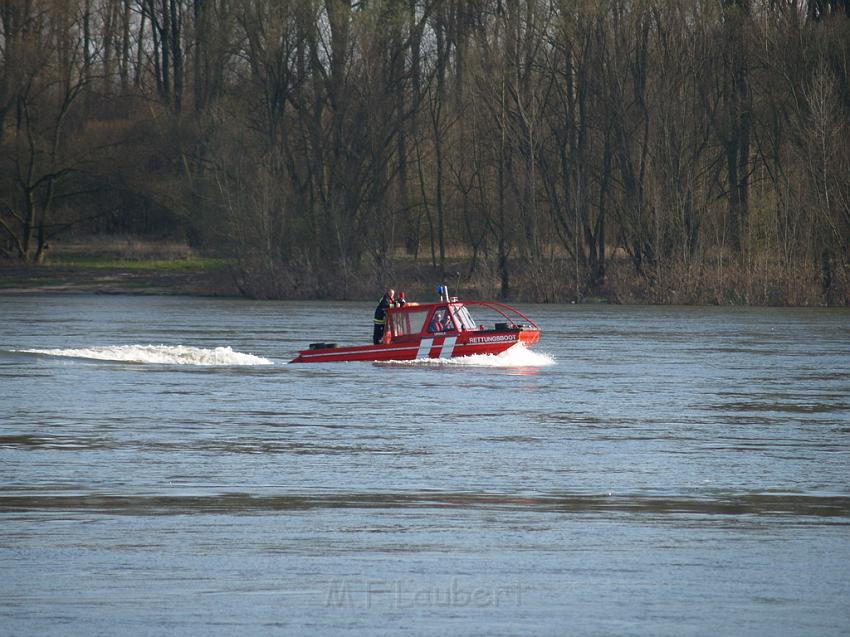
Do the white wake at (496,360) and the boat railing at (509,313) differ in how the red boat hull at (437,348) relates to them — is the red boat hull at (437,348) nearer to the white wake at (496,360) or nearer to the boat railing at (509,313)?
the white wake at (496,360)

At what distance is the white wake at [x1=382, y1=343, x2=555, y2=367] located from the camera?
31.6m

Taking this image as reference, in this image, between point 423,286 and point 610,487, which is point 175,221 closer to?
point 423,286

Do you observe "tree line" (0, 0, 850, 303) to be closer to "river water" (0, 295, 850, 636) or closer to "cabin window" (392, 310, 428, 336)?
"cabin window" (392, 310, 428, 336)

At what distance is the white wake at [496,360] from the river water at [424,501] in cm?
170

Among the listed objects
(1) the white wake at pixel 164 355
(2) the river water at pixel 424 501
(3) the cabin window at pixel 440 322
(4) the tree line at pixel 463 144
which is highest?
(4) the tree line at pixel 463 144

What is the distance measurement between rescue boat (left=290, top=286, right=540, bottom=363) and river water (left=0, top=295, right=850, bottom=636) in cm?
172

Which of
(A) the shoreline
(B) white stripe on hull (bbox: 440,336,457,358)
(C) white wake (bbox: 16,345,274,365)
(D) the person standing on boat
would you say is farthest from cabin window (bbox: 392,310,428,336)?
(A) the shoreline

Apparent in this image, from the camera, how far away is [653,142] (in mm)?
63781

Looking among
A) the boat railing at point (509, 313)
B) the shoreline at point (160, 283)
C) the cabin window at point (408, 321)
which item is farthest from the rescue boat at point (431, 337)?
the shoreline at point (160, 283)

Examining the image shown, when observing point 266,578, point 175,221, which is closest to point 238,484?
point 266,578

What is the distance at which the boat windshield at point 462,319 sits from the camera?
32.1 metres

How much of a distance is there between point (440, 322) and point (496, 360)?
154 cm

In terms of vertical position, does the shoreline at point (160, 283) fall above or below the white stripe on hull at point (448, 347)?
above

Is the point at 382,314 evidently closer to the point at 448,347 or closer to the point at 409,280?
the point at 448,347
